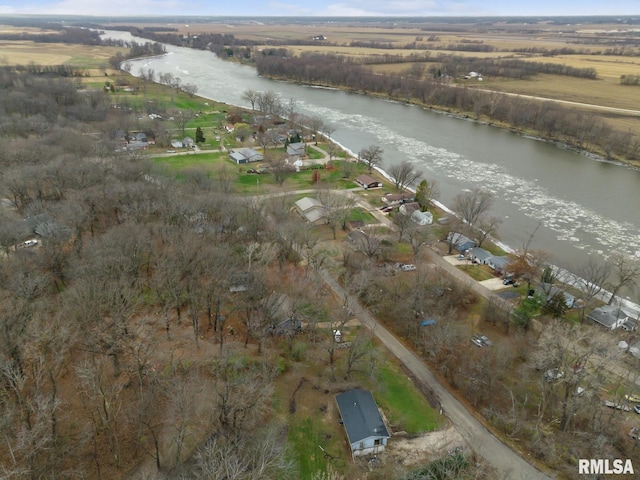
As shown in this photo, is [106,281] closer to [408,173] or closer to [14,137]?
[408,173]

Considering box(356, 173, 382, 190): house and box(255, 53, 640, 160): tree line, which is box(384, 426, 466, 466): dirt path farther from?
box(255, 53, 640, 160): tree line

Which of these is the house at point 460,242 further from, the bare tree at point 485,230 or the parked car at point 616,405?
the parked car at point 616,405

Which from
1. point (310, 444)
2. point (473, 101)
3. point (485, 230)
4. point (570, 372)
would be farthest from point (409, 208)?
point (473, 101)

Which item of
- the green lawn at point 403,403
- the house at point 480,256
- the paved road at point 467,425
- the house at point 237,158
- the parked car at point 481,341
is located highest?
the house at point 237,158

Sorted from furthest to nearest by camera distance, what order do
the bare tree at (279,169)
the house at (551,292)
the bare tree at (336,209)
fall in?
the bare tree at (279,169) → the bare tree at (336,209) → the house at (551,292)

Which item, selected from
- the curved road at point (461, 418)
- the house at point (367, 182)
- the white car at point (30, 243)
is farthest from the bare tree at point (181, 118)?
the curved road at point (461, 418)

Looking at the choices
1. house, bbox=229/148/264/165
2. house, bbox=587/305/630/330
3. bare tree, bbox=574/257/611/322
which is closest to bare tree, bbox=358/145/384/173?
house, bbox=229/148/264/165
